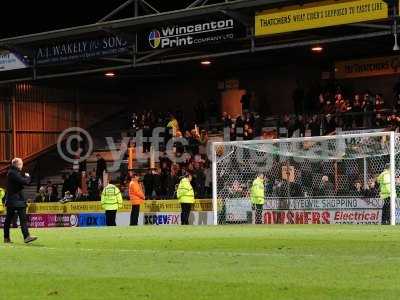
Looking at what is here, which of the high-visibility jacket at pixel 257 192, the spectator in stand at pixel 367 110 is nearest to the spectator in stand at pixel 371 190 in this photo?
the high-visibility jacket at pixel 257 192

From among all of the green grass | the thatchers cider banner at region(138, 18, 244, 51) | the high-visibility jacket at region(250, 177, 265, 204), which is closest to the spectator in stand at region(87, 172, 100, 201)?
the thatchers cider banner at region(138, 18, 244, 51)

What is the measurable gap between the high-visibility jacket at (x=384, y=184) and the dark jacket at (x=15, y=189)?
1201 centimetres

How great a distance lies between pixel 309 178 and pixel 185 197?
434cm

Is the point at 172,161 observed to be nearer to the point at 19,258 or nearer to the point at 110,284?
the point at 19,258

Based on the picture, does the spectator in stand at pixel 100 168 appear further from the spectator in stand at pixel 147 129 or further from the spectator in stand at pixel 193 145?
the spectator in stand at pixel 193 145

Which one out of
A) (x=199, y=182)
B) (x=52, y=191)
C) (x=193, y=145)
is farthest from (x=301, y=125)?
(x=52, y=191)

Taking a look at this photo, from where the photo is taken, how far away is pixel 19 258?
1398cm

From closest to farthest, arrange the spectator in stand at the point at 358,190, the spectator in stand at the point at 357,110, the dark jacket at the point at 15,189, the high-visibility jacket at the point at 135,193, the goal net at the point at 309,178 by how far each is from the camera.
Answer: the dark jacket at the point at 15,189 < the goal net at the point at 309,178 < the spectator in stand at the point at 358,190 < the high-visibility jacket at the point at 135,193 < the spectator in stand at the point at 357,110

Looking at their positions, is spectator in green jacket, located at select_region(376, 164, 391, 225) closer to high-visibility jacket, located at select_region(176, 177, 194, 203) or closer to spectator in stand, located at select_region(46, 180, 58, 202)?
high-visibility jacket, located at select_region(176, 177, 194, 203)

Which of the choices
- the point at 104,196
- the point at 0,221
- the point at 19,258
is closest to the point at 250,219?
the point at 104,196

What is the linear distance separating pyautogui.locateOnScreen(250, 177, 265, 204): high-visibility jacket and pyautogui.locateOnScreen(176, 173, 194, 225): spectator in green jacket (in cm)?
228

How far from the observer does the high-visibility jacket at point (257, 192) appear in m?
28.3

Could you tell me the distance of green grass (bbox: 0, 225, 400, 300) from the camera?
29.6 feet

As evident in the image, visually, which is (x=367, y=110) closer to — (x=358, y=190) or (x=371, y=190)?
(x=358, y=190)
